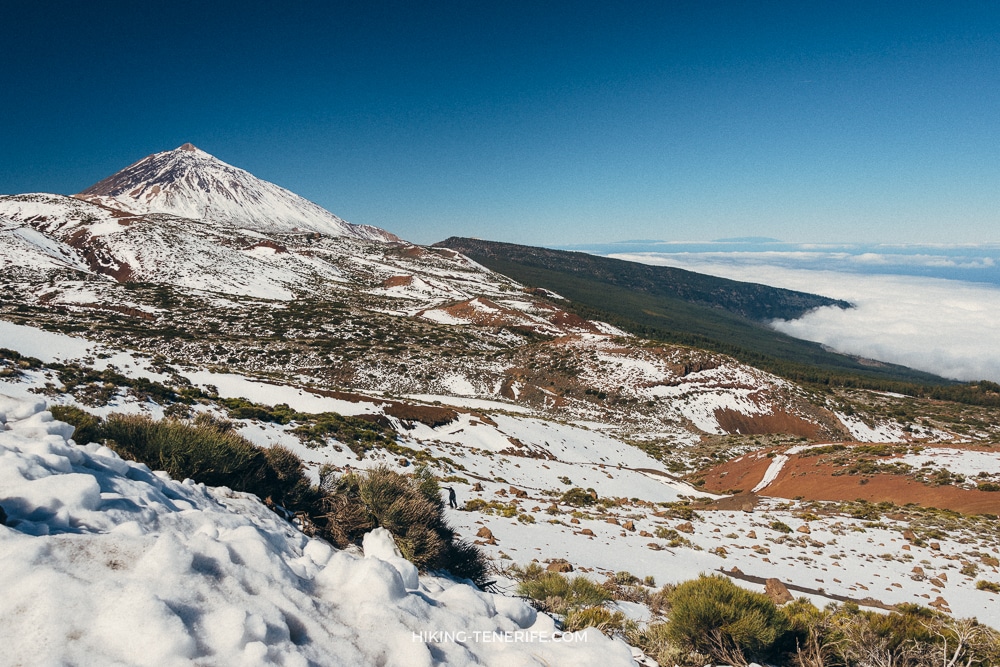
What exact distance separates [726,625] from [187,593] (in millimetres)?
4634

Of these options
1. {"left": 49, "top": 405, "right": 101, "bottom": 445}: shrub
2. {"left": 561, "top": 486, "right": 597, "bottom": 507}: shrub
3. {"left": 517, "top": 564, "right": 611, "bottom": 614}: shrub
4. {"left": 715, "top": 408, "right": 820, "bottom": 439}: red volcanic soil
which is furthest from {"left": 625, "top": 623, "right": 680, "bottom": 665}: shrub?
{"left": 715, "top": 408, "right": 820, "bottom": 439}: red volcanic soil

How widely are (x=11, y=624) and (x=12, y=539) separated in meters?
0.66

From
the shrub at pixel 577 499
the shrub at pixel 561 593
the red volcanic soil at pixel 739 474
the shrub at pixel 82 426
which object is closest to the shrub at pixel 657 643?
the shrub at pixel 561 593

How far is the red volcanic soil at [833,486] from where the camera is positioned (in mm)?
15562

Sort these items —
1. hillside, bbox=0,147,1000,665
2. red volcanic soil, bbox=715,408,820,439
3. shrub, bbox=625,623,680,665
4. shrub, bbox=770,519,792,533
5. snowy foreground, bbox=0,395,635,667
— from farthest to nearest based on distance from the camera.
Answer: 1. red volcanic soil, bbox=715,408,820,439
2. shrub, bbox=770,519,792,533
3. shrub, bbox=625,623,680,665
4. hillside, bbox=0,147,1000,665
5. snowy foreground, bbox=0,395,635,667

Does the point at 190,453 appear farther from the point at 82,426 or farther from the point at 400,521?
the point at 400,521

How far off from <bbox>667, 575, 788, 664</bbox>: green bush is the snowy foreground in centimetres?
112

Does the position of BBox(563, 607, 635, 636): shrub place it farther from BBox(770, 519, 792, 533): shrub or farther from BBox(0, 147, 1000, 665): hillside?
BBox(770, 519, 792, 533): shrub

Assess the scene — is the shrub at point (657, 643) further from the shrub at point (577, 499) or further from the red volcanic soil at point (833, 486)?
the red volcanic soil at point (833, 486)

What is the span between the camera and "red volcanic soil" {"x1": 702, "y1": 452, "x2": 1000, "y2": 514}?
15562 millimetres

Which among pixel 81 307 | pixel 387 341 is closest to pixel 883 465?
pixel 387 341

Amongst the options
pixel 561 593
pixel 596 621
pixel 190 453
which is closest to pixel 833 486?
pixel 561 593

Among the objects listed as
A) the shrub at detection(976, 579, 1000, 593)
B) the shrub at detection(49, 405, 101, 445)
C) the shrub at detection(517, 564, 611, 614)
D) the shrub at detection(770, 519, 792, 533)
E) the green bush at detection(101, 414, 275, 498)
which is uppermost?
the shrub at detection(49, 405, 101, 445)

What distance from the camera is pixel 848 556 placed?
10.3m
